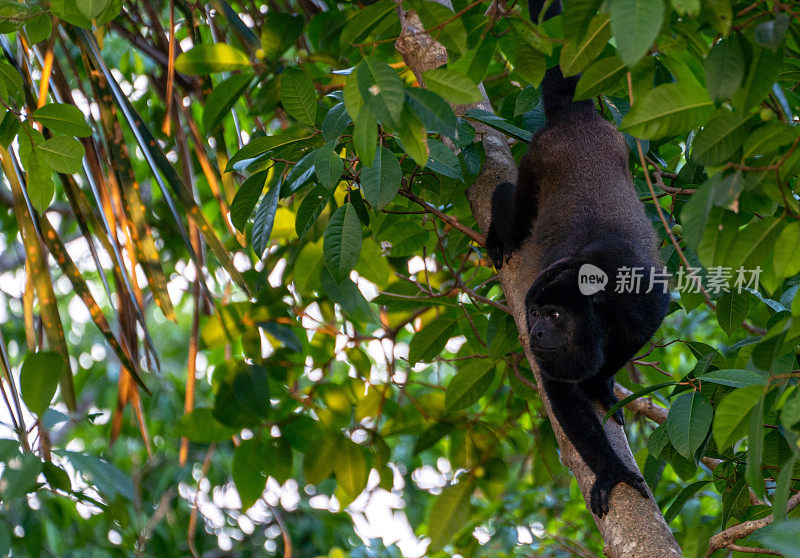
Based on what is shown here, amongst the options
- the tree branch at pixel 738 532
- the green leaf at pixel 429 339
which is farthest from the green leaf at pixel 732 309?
the green leaf at pixel 429 339

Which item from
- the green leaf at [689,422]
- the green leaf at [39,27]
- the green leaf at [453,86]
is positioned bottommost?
the green leaf at [689,422]

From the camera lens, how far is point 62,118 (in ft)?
6.47

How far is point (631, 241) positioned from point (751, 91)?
1.45 m

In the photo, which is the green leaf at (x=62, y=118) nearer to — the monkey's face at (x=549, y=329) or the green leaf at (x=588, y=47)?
the green leaf at (x=588, y=47)

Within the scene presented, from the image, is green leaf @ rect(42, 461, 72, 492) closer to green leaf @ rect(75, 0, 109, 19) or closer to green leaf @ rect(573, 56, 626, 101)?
green leaf @ rect(75, 0, 109, 19)

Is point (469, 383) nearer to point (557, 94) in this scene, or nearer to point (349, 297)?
point (349, 297)

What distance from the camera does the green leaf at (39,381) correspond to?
1632 mm

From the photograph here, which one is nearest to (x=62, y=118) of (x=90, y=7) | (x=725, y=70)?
(x=90, y=7)

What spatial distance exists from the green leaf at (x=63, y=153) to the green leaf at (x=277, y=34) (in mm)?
599

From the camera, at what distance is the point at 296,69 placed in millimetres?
1998

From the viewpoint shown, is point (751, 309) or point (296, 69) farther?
point (751, 309)

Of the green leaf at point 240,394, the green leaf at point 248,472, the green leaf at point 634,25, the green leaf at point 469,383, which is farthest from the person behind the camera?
the green leaf at point 469,383

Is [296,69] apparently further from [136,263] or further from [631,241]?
[631,241]

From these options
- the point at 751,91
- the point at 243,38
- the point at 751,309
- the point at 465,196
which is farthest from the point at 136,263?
the point at 751,309
